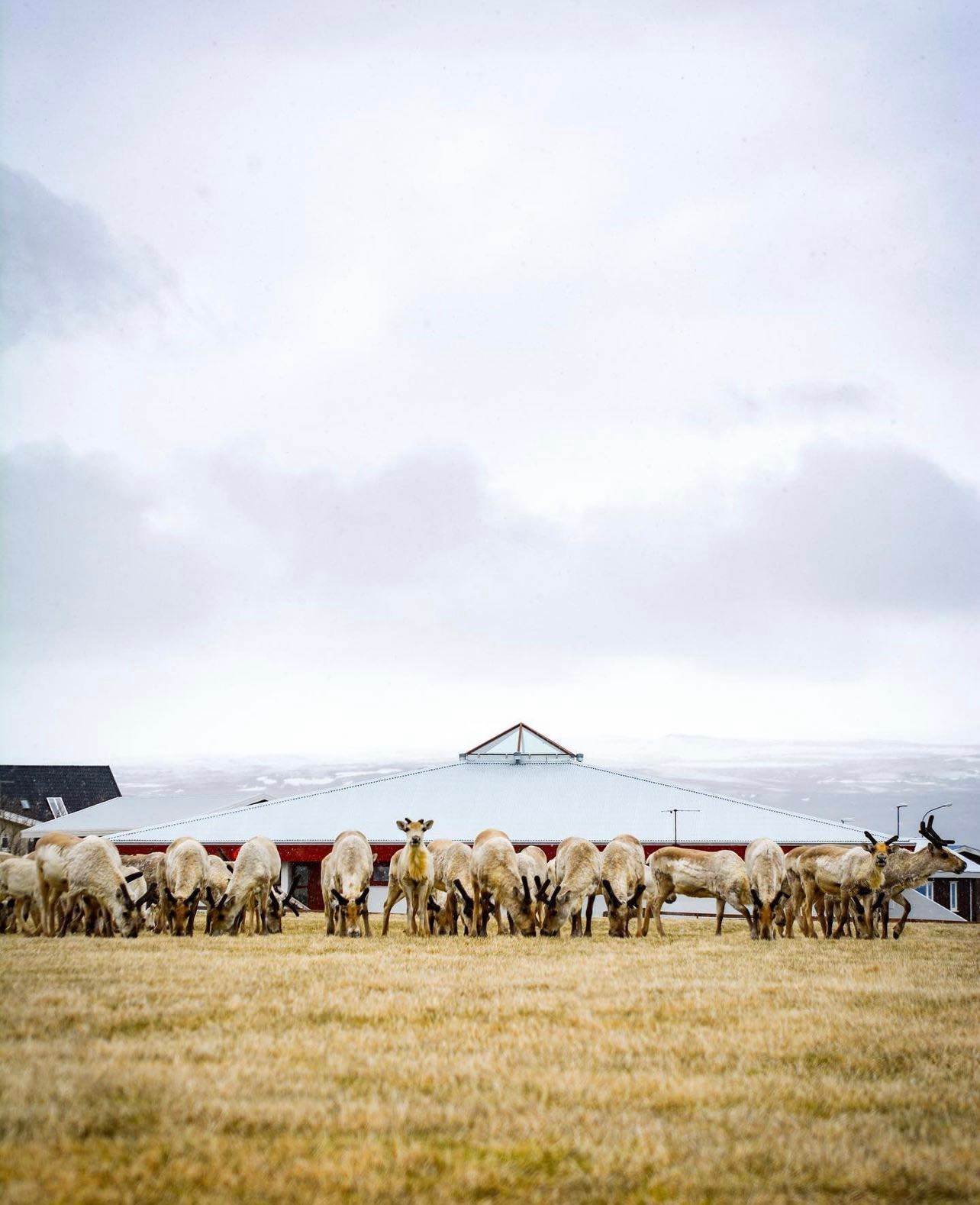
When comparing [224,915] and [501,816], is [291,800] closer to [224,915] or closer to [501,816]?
[501,816]

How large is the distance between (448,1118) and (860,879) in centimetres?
2228

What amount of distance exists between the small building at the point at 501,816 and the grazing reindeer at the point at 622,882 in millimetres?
18694

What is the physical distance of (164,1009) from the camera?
10914 millimetres

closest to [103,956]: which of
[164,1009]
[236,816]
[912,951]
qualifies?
[164,1009]

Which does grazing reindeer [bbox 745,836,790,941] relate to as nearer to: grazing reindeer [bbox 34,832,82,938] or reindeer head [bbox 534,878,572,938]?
reindeer head [bbox 534,878,572,938]

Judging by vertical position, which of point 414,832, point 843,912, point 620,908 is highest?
point 414,832

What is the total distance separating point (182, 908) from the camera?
2545 centimetres

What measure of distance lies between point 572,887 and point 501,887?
1.56 m

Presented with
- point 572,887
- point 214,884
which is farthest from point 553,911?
point 214,884

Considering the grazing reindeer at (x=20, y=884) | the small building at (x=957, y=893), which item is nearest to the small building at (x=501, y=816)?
the small building at (x=957, y=893)

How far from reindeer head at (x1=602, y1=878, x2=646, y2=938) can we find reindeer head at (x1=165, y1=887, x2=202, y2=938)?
9.06m

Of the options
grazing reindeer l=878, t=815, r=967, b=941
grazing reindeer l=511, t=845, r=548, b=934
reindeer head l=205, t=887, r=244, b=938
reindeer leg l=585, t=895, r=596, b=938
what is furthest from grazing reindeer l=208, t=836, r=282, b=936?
grazing reindeer l=878, t=815, r=967, b=941

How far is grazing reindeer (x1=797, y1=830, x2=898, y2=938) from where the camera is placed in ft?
87.9

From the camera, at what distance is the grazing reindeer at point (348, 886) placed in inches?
965
